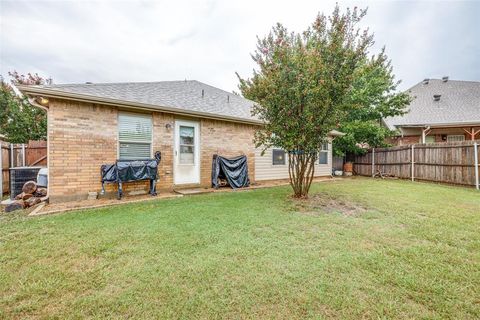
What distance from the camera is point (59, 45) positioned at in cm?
945

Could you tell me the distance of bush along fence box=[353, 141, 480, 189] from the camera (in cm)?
801

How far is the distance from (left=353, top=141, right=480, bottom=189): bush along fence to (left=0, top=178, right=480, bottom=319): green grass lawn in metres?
5.52

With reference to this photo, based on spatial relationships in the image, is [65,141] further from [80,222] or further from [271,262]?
[271,262]

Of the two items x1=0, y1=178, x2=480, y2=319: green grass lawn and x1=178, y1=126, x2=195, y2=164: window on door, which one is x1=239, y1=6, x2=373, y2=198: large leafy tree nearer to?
x1=0, y1=178, x2=480, y2=319: green grass lawn

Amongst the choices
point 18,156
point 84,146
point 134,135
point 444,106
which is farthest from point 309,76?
point 444,106

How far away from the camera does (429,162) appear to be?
945cm

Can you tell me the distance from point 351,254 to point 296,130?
3.30 metres

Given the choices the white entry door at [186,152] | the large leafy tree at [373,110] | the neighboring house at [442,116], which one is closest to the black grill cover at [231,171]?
the white entry door at [186,152]

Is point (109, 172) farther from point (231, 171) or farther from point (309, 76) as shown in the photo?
point (309, 76)

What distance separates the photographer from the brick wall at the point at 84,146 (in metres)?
5.30

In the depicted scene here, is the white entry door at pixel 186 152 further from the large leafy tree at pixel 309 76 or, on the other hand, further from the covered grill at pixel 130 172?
the large leafy tree at pixel 309 76

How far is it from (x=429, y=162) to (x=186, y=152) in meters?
10.7

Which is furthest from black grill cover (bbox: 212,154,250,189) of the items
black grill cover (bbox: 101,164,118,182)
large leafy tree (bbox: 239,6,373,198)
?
black grill cover (bbox: 101,164,118,182)

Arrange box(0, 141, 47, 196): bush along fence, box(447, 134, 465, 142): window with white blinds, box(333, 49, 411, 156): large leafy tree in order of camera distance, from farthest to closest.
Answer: box(447, 134, 465, 142): window with white blinds < box(333, 49, 411, 156): large leafy tree < box(0, 141, 47, 196): bush along fence
